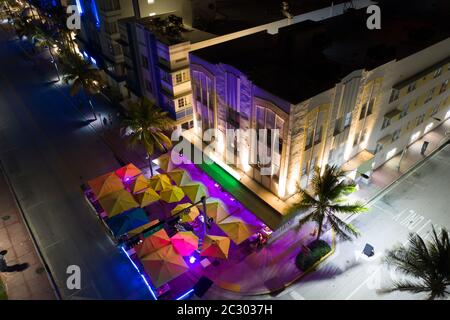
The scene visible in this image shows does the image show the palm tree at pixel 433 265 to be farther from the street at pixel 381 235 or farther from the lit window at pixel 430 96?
the lit window at pixel 430 96

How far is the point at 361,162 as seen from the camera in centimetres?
3659

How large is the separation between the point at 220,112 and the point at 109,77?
102 feet

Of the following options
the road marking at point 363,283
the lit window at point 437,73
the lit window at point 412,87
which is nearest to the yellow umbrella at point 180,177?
the road marking at point 363,283

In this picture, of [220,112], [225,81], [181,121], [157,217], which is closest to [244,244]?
[157,217]

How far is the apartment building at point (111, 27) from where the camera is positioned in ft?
159

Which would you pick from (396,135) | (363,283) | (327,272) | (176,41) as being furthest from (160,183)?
(396,135)

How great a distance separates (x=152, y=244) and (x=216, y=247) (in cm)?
575

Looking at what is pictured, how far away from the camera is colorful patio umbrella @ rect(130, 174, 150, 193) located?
37906mm

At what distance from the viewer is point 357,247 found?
34.0 m

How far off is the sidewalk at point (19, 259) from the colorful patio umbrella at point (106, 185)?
7975 mm

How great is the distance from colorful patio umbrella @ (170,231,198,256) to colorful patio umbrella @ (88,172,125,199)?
31.0ft

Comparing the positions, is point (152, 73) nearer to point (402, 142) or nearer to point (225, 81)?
point (225, 81)

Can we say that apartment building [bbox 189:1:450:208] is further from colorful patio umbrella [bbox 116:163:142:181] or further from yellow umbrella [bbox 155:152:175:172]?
colorful patio umbrella [bbox 116:163:142:181]

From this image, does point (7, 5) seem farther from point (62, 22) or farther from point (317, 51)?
point (317, 51)
